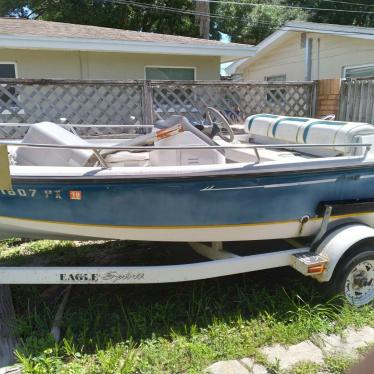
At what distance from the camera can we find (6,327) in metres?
3.35

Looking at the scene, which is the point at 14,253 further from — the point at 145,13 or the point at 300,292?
the point at 145,13

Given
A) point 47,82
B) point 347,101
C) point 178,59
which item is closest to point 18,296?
point 47,82

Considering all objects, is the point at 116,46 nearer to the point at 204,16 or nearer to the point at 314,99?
the point at 314,99

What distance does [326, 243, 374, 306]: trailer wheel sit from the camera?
139 inches

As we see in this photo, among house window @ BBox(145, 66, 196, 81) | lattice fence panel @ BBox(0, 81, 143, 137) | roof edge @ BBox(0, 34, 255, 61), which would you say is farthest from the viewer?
house window @ BBox(145, 66, 196, 81)

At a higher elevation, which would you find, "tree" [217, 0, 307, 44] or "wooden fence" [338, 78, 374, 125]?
"tree" [217, 0, 307, 44]

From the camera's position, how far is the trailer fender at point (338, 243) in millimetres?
3383

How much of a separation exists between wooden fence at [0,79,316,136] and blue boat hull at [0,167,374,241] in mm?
4770

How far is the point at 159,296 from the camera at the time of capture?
386 cm

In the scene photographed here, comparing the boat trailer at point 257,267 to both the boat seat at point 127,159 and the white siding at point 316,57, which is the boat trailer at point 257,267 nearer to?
the boat seat at point 127,159

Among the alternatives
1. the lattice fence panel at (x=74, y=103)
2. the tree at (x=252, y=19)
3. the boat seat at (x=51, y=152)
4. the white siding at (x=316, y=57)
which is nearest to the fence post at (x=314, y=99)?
the lattice fence panel at (x=74, y=103)

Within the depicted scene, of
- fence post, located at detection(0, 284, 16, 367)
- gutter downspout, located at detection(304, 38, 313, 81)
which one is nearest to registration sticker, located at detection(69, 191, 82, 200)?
fence post, located at detection(0, 284, 16, 367)

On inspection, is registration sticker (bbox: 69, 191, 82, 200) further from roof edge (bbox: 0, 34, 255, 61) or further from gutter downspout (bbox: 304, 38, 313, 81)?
gutter downspout (bbox: 304, 38, 313, 81)

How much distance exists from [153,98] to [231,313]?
5.16 m
